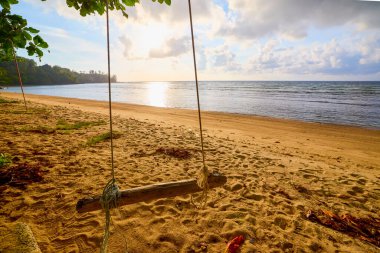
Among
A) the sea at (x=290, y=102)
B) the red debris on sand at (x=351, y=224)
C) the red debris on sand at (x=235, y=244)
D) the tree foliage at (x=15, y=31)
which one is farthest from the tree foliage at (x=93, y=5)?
the sea at (x=290, y=102)

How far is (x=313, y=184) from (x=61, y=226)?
5.03m

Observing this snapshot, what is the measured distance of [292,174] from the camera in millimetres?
5434

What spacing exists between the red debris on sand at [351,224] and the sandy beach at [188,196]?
0.34 ft

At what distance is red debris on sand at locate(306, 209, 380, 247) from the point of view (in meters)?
3.21

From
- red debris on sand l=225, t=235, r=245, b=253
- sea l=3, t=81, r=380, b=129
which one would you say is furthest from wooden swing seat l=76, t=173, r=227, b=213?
sea l=3, t=81, r=380, b=129

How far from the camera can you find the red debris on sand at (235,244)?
2774 millimetres

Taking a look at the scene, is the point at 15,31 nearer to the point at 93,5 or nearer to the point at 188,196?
the point at 93,5

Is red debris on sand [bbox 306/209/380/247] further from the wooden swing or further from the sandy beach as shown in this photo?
the wooden swing

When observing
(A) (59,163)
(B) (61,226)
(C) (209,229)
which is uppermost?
(A) (59,163)

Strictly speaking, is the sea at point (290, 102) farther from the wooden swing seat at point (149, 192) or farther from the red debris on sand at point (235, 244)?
the wooden swing seat at point (149, 192)

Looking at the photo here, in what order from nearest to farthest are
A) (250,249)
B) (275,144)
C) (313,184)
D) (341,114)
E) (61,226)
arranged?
(250,249), (61,226), (313,184), (275,144), (341,114)

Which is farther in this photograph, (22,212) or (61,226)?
(22,212)

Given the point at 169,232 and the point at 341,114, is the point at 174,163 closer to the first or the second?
the point at 169,232

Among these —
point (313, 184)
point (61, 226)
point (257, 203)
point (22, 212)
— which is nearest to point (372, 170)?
point (313, 184)
